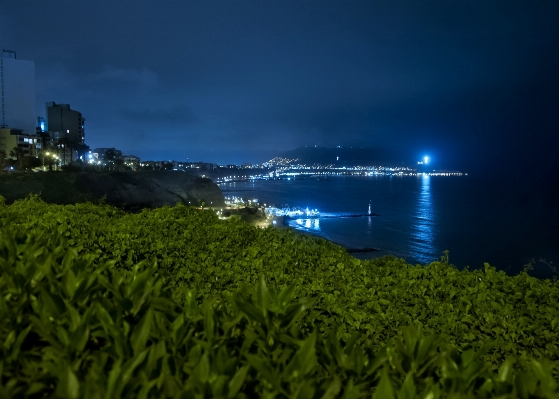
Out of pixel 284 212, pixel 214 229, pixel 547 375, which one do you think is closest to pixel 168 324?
pixel 547 375

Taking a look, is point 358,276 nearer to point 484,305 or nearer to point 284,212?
point 484,305

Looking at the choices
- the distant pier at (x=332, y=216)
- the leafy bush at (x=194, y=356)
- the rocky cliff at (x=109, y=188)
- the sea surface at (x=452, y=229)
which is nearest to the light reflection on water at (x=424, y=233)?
the sea surface at (x=452, y=229)

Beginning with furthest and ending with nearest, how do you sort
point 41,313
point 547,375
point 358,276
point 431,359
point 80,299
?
point 358,276 → point 80,299 → point 41,313 → point 431,359 → point 547,375

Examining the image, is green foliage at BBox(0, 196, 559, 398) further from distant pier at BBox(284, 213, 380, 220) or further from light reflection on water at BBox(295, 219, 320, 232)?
distant pier at BBox(284, 213, 380, 220)

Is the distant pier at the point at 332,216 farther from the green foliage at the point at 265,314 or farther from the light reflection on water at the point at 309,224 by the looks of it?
the green foliage at the point at 265,314

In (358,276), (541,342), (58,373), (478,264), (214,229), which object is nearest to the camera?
(58,373)

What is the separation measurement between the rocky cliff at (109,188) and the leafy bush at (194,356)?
42.9ft

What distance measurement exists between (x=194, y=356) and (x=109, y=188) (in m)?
58.2

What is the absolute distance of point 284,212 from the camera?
73375mm

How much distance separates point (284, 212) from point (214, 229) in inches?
2661

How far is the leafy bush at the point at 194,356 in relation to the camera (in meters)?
1.46

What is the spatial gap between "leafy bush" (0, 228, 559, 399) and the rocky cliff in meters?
13.1

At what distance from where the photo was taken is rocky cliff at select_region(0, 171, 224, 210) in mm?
33550

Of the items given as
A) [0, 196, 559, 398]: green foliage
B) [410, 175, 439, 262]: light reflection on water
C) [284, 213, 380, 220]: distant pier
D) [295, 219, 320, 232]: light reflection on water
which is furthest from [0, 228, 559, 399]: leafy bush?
[284, 213, 380, 220]: distant pier
